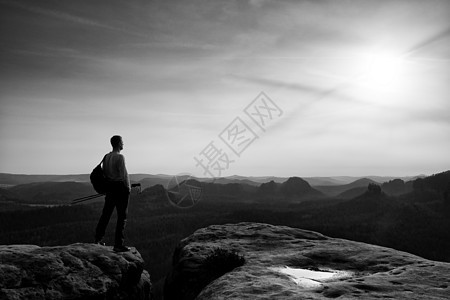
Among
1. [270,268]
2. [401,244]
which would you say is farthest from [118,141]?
[401,244]

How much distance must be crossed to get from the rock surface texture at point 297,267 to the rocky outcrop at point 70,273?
2780mm

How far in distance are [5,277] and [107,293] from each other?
302cm

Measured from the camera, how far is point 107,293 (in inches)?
395

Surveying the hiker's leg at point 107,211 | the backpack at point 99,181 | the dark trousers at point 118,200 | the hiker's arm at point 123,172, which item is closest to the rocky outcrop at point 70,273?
the hiker's leg at point 107,211

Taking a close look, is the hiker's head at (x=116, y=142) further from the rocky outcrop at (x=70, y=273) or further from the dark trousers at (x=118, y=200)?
the rocky outcrop at (x=70, y=273)

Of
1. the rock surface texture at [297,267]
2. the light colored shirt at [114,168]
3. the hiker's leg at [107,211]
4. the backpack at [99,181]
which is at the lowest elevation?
the rock surface texture at [297,267]

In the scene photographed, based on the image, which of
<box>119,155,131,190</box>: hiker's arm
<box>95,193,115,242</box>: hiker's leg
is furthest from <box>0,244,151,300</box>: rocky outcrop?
<box>119,155,131,190</box>: hiker's arm

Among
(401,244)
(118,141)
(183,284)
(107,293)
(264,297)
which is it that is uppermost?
(118,141)

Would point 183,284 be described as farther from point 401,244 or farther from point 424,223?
point 424,223

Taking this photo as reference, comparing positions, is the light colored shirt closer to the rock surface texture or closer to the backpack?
the backpack

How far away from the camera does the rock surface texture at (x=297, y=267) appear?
26.4ft

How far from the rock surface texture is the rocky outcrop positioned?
2780 millimetres

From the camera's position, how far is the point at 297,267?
11.6m

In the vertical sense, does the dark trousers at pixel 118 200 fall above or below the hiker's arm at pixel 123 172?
below
